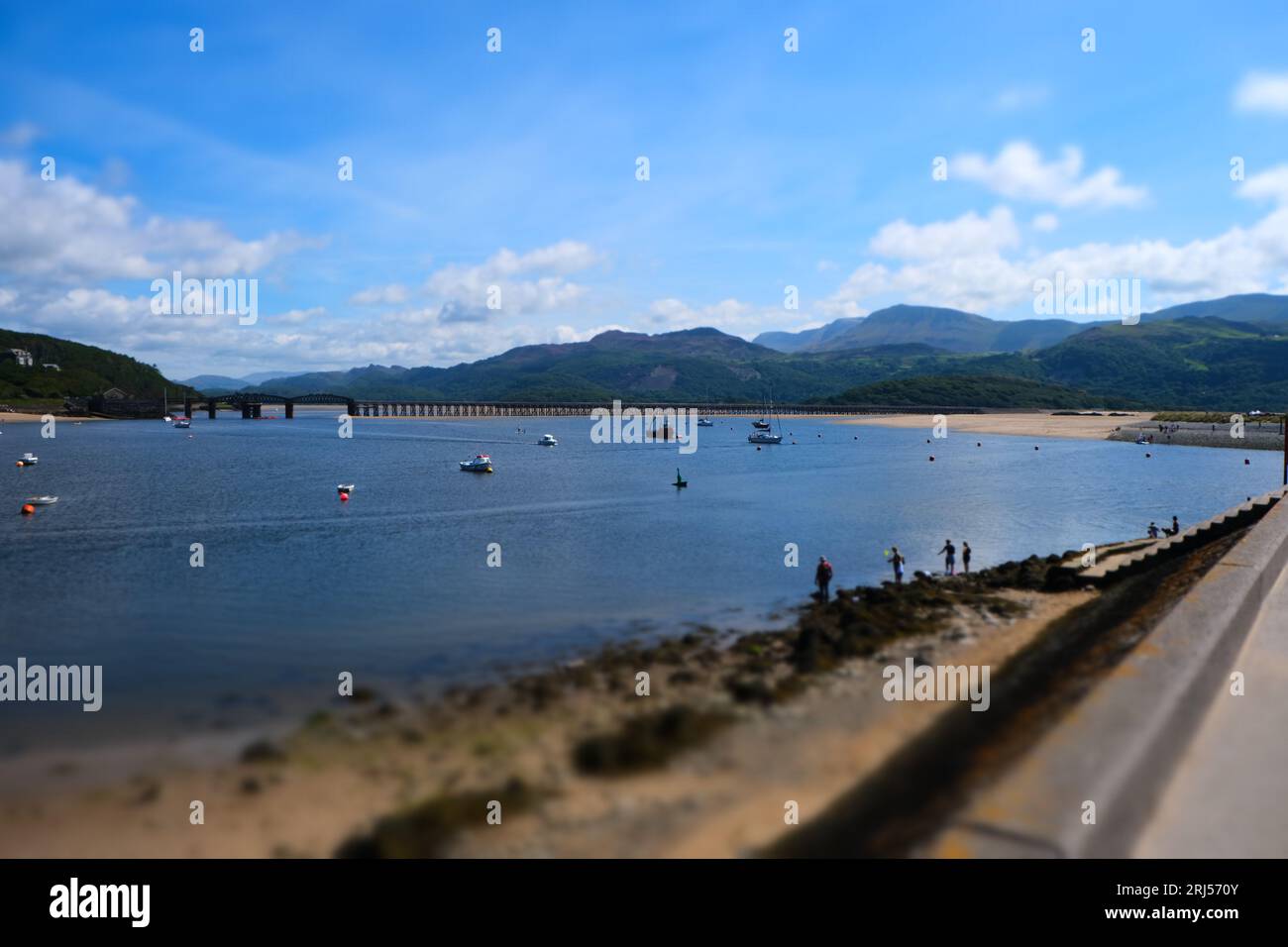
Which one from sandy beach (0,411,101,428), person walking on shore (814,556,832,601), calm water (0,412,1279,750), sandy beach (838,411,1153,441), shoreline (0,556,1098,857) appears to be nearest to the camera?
shoreline (0,556,1098,857)

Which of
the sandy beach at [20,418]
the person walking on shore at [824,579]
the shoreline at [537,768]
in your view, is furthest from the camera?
the sandy beach at [20,418]

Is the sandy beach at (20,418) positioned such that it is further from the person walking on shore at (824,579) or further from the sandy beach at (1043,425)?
the person walking on shore at (824,579)

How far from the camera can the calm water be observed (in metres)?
21.9

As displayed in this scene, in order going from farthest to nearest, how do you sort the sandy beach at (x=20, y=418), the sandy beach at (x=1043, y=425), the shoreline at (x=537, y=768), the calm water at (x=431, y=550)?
the sandy beach at (x=20, y=418) < the sandy beach at (x=1043, y=425) < the calm water at (x=431, y=550) < the shoreline at (x=537, y=768)

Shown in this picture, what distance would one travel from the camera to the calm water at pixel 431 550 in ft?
72.0

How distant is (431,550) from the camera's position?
38.7 meters

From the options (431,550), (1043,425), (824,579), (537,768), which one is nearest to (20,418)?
(431,550)

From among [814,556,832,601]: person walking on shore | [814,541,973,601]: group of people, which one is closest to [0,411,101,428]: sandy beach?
[814,541,973,601]: group of people

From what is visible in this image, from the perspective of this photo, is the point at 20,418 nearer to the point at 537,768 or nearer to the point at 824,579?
Answer: the point at 824,579

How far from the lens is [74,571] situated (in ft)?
110

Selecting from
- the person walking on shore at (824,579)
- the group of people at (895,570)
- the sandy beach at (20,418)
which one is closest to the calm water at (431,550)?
the group of people at (895,570)

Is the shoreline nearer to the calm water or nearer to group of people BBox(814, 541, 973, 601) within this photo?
the calm water
